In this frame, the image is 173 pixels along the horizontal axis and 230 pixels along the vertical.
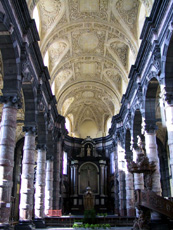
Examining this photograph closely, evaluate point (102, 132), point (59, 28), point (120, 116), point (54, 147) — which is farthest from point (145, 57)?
point (102, 132)

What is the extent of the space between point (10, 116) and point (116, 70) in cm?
1536

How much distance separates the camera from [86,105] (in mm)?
37281

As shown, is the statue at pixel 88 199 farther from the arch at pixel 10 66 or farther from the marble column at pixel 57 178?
the arch at pixel 10 66

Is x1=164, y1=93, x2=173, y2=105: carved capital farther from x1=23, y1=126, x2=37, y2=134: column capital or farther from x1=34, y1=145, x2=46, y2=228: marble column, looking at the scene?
x1=34, y1=145, x2=46, y2=228: marble column

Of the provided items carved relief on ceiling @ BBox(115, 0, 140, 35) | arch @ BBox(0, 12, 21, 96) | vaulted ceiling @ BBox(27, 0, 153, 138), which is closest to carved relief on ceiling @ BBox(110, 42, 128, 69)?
vaulted ceiling @ BBox(27, 0, 153, 138)

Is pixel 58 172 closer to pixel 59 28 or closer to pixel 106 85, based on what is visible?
pixel 106 85

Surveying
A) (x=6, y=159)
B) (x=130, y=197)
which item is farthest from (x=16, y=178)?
(x=6, y=159)

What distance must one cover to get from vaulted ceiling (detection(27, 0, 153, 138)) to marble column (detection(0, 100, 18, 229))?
6.66 meters

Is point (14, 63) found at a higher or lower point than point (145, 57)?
lower

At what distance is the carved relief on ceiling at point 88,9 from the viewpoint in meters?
19.9

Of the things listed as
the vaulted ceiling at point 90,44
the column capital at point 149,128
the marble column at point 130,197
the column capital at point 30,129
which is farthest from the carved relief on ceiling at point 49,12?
the marble column at point 130,197

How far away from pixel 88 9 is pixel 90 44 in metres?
4.49

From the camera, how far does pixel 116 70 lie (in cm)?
Answer: 2598

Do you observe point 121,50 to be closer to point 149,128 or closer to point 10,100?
point 149,128
